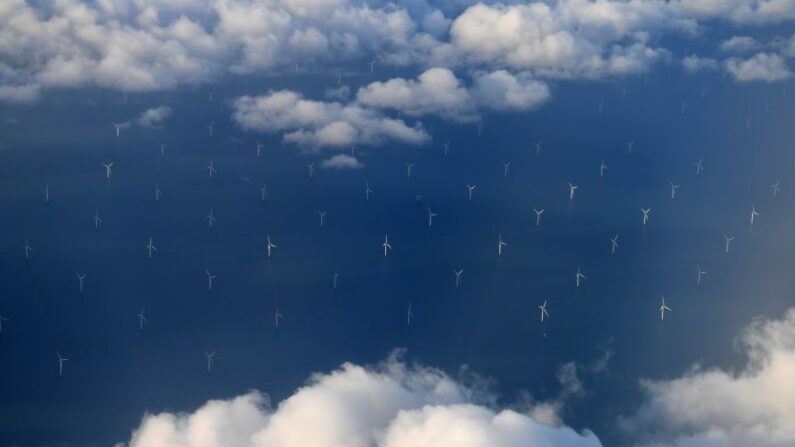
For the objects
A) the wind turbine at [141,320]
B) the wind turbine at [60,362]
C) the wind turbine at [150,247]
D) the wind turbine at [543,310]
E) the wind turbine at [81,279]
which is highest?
the wind turbine at [150,247]

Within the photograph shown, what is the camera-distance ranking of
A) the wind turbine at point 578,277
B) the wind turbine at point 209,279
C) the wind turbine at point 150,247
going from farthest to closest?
the wind turbine at point 150,247 < the wind turbine at point 578,277 < the wind turbine at point 209,279

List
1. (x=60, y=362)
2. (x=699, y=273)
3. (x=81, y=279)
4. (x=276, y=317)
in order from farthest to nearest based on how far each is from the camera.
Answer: (x=699, y=273) < (x=81, y=279) < (x=276, y=317) < (x=60, y=362)

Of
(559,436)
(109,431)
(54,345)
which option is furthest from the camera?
(54,345)

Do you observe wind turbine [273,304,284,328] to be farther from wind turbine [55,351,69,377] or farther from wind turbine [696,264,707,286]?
wind turbine [696,264,707,286]

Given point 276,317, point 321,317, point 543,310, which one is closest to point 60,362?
point 276,317

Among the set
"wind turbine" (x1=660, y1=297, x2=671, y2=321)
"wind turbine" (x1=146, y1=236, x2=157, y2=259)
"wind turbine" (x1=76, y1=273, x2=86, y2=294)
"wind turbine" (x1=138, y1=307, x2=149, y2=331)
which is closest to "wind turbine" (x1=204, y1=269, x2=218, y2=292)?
"wind turbine" (x1=138, y1=307, x2=149, y2=331)

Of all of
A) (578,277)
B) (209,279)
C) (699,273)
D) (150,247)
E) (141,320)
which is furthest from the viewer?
(150,247)

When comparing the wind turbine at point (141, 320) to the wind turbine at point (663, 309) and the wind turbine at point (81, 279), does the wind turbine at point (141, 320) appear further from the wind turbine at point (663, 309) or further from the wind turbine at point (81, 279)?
the wind turbine at point (663, 309)

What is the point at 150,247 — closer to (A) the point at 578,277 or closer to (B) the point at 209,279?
(B) the point at 209,279

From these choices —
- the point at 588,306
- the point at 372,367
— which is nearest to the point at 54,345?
the point at 372,367

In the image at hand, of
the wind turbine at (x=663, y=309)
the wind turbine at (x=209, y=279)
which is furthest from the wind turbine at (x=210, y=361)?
the wind turbine at (x=663, y=309)

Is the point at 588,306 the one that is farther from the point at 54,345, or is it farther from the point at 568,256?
the point at 54,345
